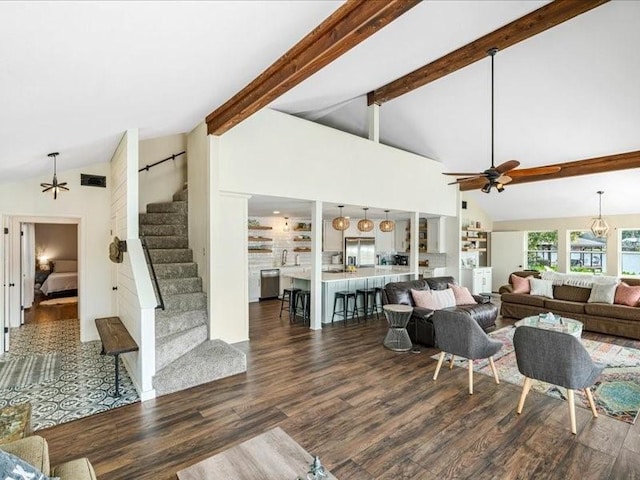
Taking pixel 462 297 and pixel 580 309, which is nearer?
pixel 462 297

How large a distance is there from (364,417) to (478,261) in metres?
8.98

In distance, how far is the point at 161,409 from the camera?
317cm

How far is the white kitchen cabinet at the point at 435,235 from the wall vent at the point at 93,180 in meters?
7.94

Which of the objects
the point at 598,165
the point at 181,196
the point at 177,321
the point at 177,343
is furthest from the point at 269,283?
the point at 598,165

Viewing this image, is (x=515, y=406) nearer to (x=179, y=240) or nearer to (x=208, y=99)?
(x=208, y=99)

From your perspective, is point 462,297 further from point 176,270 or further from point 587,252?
point 587,252

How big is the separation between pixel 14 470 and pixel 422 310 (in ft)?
15.6

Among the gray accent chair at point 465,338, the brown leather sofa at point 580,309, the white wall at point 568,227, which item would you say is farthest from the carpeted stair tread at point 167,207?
the white wall at point 568,227

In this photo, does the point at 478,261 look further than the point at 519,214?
Yes

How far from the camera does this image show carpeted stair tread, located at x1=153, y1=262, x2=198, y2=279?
192 inches

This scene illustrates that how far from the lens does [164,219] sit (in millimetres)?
5848

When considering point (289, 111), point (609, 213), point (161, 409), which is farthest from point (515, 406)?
point (609, 213)

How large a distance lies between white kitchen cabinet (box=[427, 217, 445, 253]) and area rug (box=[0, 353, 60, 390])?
28.1ft

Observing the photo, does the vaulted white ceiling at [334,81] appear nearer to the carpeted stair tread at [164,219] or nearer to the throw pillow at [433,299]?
the carpeted stair tread at [164,219]
